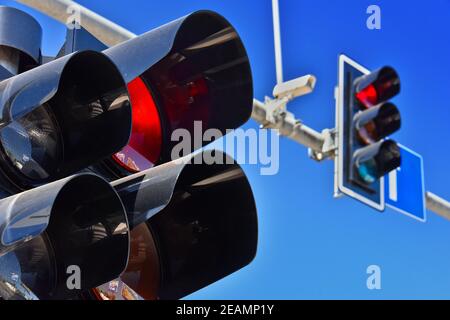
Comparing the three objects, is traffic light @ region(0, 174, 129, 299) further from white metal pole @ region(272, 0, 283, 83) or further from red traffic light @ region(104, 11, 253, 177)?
white metal pole @ region(272, 0, 283, 83)

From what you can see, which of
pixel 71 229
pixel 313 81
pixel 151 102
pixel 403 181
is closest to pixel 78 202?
pixel 71 229

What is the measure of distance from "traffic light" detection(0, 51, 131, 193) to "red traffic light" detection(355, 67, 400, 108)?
1.85 metres

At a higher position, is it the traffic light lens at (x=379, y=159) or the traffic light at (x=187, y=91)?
the traffic light lens at (x=379, y=159)

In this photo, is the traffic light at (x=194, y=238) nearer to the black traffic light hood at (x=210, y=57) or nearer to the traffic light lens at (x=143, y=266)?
the traffic light lens at (x=143, y=266)

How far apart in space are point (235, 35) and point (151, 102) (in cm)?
53

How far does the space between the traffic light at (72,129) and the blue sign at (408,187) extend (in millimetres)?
2369

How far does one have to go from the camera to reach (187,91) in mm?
4164

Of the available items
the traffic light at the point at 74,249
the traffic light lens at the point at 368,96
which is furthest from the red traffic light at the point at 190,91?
the traffic light lens at the point at 368,96

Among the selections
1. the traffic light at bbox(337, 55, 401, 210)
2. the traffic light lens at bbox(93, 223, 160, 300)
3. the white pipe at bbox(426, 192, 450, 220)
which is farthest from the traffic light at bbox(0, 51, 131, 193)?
the white pipe at bbox(426, 192, 450, 220)

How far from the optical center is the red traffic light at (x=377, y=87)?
5117 mm

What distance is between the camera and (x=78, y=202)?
346cm

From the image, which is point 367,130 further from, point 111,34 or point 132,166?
point 132,166

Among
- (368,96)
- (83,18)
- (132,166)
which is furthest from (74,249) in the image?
(368,96)
